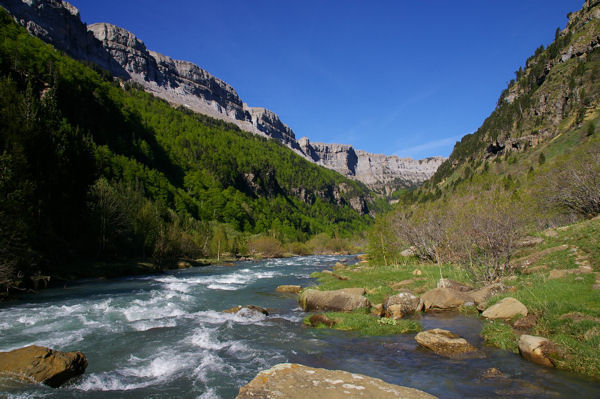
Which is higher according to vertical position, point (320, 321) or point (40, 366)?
point (40, 366)

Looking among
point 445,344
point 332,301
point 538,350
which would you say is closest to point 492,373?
point 538,350

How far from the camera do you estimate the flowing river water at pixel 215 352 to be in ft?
27.1

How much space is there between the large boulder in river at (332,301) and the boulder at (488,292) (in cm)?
590

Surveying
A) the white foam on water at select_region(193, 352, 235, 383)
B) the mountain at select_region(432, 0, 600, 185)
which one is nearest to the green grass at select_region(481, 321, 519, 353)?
the white foam on water at select_region(193, 352, 235, 383)

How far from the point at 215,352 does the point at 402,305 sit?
10.7 metres

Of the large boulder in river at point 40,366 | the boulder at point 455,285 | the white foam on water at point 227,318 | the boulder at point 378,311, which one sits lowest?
the white foam on water at point 227,318

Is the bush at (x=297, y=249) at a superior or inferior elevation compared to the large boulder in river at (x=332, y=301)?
inferior

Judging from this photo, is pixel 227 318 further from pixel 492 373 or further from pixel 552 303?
pixel 552 303

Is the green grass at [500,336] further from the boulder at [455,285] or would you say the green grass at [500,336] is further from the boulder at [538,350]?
the boulder at [455,285]

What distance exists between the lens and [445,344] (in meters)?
11.0

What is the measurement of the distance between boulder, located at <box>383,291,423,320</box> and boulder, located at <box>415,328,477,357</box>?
5145 mm

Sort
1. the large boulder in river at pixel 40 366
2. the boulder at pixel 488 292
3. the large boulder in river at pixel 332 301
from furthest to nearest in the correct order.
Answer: the large boulder in river at pixel 332 301, the boulder at pixel 488 292, the large boulder in river at pixel 40 366

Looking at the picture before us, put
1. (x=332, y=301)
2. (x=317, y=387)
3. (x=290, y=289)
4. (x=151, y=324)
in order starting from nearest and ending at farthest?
(x=317, y=387)
(x=151, y=324)
(x=332, y=301)
(x=290, y=289)

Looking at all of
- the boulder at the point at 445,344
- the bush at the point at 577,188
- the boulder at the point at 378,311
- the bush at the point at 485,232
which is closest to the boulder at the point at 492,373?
the boulder at the point at 445,344
